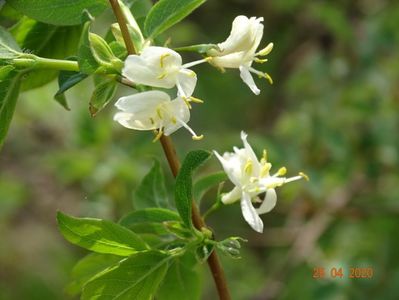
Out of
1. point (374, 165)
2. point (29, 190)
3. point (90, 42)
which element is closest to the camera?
point (90, 42)

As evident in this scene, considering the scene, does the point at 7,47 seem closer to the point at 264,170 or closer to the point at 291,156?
the point at 264,170

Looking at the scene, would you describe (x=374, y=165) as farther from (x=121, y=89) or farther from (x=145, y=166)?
(x=121, y=89)

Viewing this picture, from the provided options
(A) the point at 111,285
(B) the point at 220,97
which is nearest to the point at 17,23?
(A) the point at 111,285

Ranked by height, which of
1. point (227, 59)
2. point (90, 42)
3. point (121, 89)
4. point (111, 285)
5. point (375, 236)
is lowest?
point (375, 236)

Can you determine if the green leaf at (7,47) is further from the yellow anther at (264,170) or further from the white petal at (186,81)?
the yellow anther at (264,170)

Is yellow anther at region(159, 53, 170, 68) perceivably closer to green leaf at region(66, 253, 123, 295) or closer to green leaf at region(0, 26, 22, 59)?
green leaf at region(0, 26, 22, 59)

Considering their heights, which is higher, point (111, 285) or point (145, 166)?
point (111, 285)
